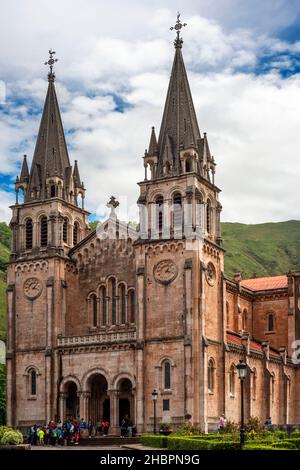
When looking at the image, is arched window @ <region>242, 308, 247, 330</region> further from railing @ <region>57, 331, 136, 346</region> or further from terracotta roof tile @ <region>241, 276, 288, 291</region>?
railing @ <region>57, 331, 136, 346</region>

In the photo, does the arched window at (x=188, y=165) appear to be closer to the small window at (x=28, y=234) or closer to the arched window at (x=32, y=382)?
the small window at (x=28, y=234)

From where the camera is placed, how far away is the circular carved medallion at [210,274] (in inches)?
2879

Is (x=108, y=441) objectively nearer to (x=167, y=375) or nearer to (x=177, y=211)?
(x=167, y=375)

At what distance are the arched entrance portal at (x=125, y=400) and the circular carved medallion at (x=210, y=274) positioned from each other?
11.0 m

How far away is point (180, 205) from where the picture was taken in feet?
241

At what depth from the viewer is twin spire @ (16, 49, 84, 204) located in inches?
3189

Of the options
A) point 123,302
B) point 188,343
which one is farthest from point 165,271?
point 188,343

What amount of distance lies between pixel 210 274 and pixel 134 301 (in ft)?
23.9

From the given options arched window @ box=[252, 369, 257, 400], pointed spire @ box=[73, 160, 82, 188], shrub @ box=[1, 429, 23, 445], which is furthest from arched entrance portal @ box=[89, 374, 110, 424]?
shrub @ box=[1, 429, 23, 445]

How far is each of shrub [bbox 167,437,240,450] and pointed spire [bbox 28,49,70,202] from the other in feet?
120

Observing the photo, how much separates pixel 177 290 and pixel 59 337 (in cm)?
1222

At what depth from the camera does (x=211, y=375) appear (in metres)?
70.8

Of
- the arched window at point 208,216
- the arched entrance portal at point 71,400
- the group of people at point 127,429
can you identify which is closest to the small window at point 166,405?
the group of people at point 127,429
